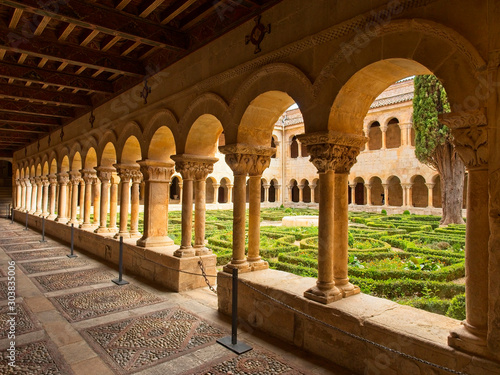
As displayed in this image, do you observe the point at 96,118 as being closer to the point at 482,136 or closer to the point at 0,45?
the point at 0,45

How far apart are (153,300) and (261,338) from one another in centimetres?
200

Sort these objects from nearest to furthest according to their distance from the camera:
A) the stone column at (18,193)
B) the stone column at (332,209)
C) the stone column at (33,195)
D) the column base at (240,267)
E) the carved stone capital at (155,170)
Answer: the stone column at (332,209) → the column base at (240,267) → the carved stone capital at (155,170) → the stone column at (33,195) → the stone column at (18,193)

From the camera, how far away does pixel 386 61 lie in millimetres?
3230

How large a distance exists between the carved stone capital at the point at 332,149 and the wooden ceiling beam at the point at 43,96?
7.77 m

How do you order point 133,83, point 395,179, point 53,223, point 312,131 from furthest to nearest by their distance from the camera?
point 395,179
point 53,223
point 133,83
point 312,131

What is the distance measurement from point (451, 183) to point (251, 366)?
14.0 metres

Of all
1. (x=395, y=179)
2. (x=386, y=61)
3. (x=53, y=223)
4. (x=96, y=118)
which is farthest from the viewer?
(x=395, y=179)

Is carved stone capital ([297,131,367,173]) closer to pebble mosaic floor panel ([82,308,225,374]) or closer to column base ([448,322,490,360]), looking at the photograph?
column base ([448,322,490,360])

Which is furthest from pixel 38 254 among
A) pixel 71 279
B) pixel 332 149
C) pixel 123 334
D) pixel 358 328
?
pixel 358 328

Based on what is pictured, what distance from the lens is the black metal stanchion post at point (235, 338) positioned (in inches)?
142

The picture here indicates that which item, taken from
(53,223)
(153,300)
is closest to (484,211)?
(153,300)

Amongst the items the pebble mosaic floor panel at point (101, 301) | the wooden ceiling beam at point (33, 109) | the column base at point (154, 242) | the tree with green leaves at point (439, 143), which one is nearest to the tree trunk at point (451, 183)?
the tree with green leaves at point (439, 143)

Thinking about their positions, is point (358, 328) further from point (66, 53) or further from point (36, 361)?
point (66, 53)

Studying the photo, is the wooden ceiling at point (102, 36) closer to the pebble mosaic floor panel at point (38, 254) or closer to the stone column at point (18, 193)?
the pebble mosaic floor panel at point (38, 254)
